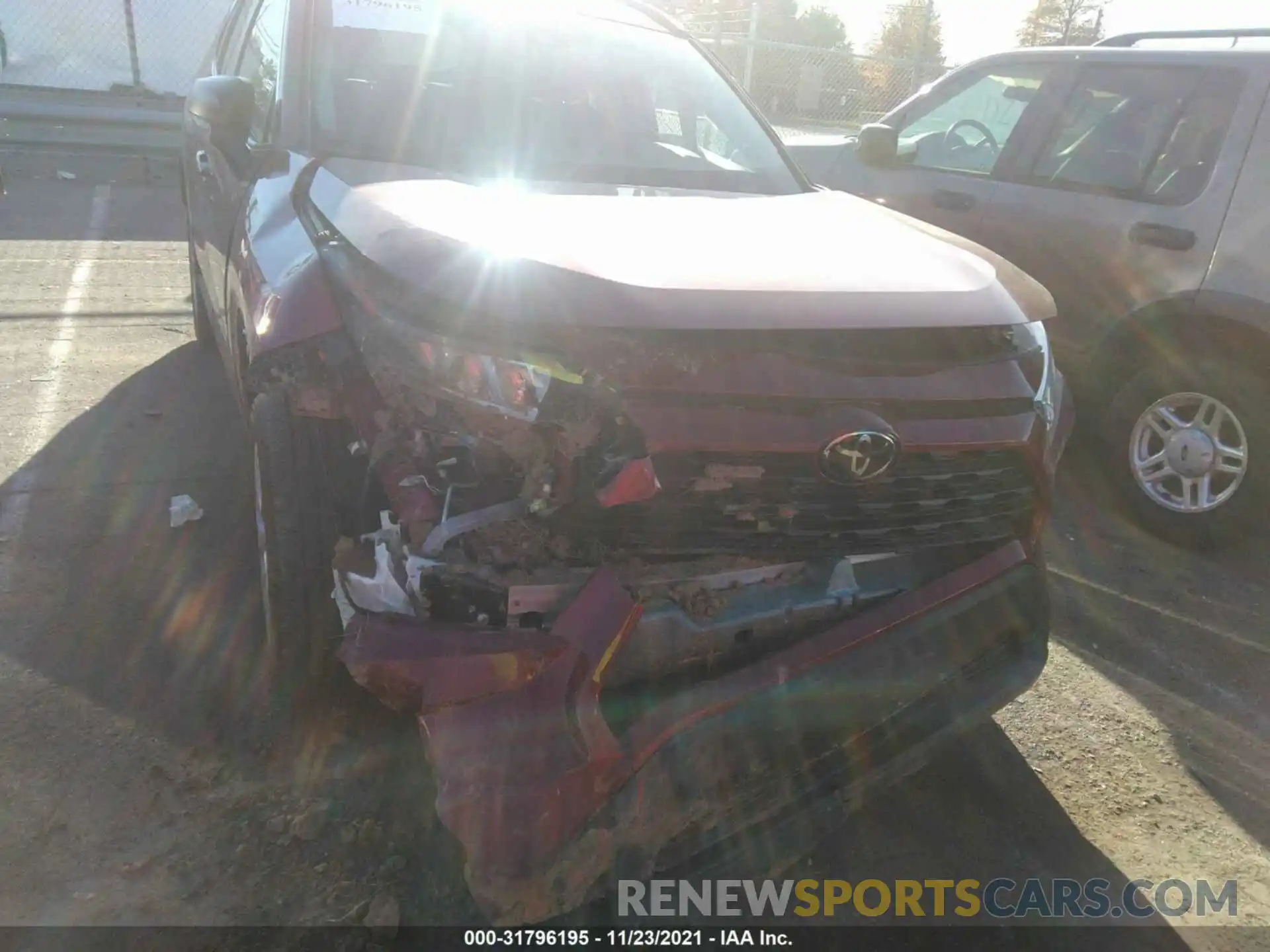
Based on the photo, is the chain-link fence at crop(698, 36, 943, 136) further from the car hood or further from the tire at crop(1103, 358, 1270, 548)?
the car hood

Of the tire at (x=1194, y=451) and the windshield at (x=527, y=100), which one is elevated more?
the windshield at (x=527, y=100)

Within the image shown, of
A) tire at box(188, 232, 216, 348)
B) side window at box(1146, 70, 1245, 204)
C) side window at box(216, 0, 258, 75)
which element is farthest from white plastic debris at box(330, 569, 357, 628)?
side window at box(1146, 70, 1245, 204)

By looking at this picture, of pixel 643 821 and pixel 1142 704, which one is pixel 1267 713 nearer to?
pixel 1142 704

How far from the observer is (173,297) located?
22.1ft

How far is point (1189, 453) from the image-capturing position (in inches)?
161

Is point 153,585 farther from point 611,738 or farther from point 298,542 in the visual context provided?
point 611,738

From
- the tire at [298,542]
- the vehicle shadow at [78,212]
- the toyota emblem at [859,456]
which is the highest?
the toyota emblem at [859,456]

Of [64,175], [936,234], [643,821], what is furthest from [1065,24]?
[643,821]

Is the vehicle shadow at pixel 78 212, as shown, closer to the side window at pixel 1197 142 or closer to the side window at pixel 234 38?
the side window at pixel 234 38

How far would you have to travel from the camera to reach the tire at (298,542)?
2.20m

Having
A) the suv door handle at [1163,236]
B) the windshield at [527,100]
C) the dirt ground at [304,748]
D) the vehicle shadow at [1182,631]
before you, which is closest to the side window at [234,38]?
the windshield at [527,100]

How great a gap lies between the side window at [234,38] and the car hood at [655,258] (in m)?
2.01

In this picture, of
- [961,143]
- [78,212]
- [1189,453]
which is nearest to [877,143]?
[961,143]

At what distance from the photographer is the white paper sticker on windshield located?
3150mm
